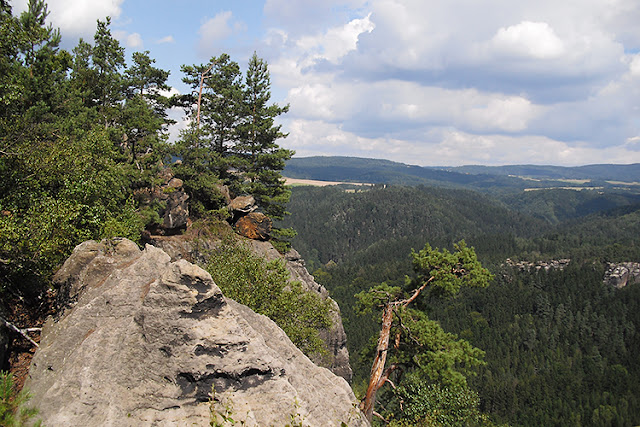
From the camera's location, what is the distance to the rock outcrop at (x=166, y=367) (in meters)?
8.47

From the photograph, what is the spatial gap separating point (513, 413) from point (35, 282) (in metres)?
150

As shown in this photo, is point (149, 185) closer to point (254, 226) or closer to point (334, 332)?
point (254, 226)

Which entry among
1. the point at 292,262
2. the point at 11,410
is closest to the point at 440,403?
the point at 11,410

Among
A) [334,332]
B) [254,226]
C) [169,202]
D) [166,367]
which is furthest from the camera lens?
[254,226]

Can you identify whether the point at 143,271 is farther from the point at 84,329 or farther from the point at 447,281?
the point at 447,281

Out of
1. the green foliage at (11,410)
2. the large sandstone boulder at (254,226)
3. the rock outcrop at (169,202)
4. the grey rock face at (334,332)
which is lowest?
the grey rock face at (334,332)

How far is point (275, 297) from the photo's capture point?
74.3 feet

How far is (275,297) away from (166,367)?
13.7m

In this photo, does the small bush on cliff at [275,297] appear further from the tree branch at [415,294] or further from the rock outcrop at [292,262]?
the tree branch at [415,294]

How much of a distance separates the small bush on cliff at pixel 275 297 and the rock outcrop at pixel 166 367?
34.3 ft

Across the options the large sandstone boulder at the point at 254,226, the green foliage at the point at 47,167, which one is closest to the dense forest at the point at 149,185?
the green foliage at the point at 47,167

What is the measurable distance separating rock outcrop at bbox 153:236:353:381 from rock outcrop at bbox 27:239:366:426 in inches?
671

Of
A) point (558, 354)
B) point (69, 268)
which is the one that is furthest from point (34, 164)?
point (558, 354)

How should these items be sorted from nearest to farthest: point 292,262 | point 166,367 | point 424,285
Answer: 1. point 166,367
2. point 424,285
3. point 292,262
